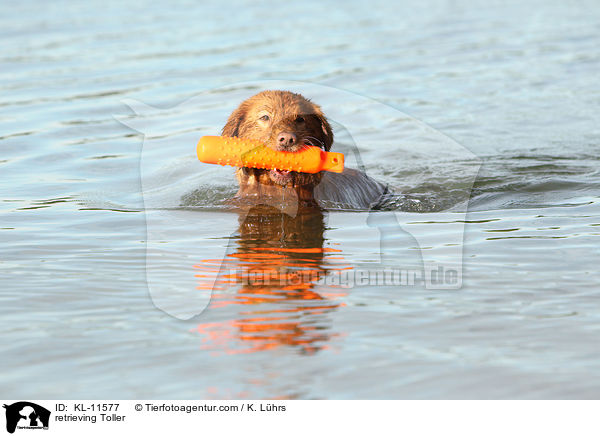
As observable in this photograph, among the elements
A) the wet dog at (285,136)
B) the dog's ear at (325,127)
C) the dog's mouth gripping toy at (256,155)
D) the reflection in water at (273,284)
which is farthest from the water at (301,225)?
the dog's ear at (325,127)

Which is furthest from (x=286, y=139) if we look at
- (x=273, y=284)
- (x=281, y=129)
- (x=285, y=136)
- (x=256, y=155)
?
(x=273, y=284)

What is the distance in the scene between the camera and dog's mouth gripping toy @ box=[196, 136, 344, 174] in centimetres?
746

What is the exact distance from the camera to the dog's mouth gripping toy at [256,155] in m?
7.46

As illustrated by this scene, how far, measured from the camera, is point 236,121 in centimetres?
794

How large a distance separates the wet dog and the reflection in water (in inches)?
8.1

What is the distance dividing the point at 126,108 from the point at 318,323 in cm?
898

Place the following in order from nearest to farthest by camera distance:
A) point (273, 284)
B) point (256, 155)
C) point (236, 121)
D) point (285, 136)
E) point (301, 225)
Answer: point (273, 284)
point (285, 136)
point (256, 155)
point (301, 225)
point (236, 121)
